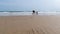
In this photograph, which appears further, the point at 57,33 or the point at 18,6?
the point at 18,6

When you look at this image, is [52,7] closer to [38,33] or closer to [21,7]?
[21,7]

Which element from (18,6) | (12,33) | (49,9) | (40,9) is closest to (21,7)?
(18,6)

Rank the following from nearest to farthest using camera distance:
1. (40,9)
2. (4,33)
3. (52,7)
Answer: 1. (4,33)
2. (40,9)
3. (52,7)

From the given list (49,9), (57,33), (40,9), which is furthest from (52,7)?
(57,33)

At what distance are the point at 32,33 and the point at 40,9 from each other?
12.7 meters

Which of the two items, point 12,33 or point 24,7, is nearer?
point 12,33

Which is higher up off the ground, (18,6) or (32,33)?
(32,33)

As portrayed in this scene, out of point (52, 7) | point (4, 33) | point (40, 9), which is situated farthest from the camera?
point (52, 7)

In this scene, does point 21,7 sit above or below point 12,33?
below

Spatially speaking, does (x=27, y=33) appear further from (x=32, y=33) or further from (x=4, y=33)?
(x=4, y=33)

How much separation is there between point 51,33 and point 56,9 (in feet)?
43.1

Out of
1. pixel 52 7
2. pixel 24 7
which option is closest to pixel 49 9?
pixel 52 7

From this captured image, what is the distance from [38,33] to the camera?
2.86 meters

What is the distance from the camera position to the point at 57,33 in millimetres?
2838
